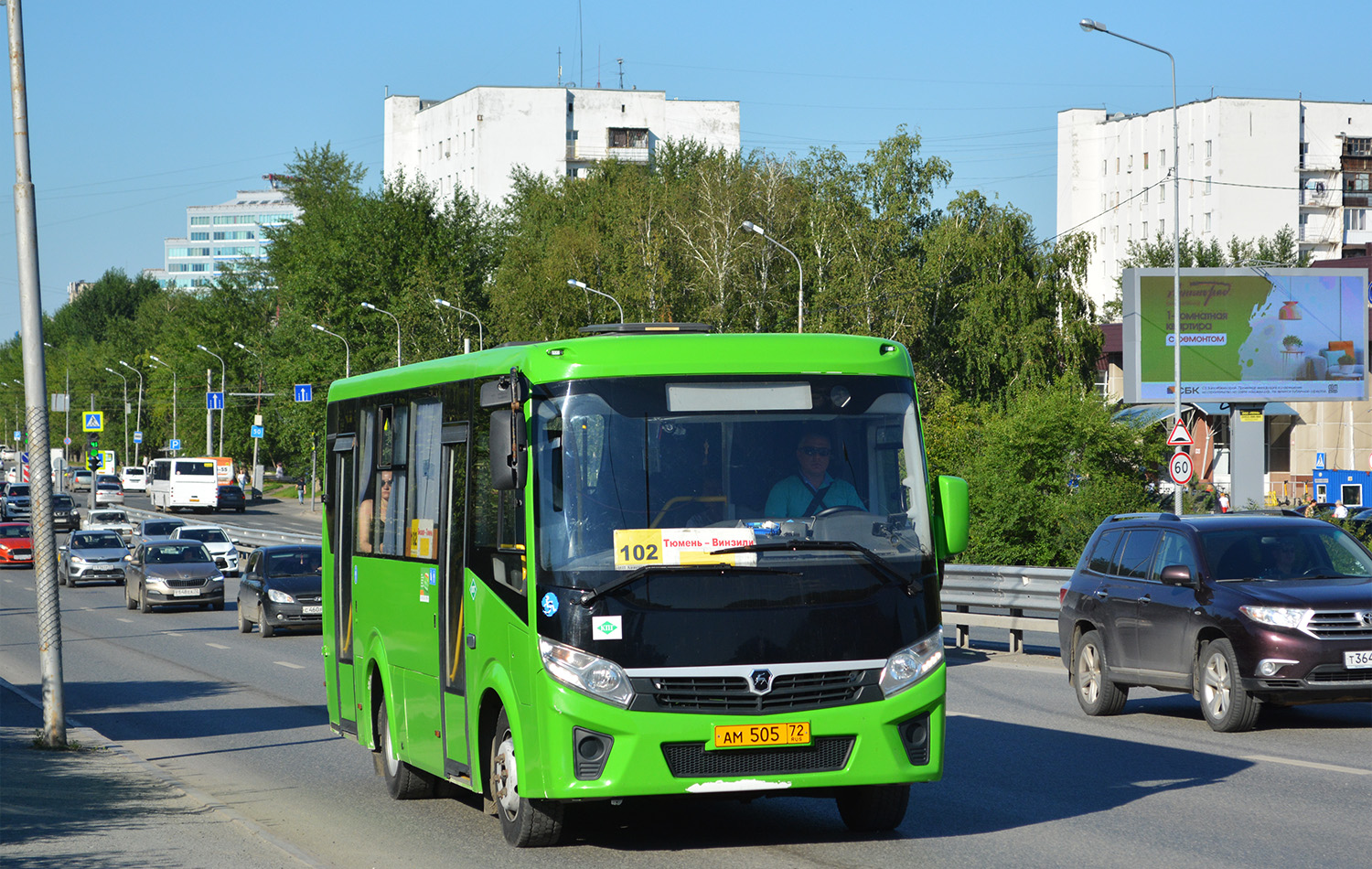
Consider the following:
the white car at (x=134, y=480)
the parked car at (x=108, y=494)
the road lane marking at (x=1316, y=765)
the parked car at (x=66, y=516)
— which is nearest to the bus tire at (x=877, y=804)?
the road lane marking at (x=1316, y=765)

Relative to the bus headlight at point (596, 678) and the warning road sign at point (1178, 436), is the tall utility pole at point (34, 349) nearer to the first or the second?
the bus headlight at point (596, 678)

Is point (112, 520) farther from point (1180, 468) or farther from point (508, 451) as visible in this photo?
point (508, 451)

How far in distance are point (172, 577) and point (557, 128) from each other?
88.7m

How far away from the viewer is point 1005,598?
2045 cm

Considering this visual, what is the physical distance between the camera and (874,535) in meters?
8.23

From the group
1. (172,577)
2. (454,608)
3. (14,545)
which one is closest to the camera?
(454,608)

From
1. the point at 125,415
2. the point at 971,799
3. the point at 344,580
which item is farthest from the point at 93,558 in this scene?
the point at 125,415

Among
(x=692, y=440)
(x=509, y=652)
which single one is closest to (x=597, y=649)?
(x=509, y=652)

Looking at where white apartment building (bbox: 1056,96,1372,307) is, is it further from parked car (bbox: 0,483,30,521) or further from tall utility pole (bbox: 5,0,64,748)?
tall utility pole (bbox: 5,0,64,748)

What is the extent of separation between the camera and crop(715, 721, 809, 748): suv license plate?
25.6 feet

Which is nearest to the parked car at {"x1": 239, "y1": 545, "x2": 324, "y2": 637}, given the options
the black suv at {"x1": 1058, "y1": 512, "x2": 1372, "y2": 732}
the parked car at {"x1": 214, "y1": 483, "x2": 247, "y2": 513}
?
the black suv at {"x1": 1058, "y1": 512, "x2": 1372, "y2": 732}

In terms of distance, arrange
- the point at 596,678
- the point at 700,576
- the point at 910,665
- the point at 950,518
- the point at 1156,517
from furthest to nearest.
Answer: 1. the point at 1156,517
2. the point at 950,518
3. the point at 910,665
4. the point at 700,576
5. the point at 596,678

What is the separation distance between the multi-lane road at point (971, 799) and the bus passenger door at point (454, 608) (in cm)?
46

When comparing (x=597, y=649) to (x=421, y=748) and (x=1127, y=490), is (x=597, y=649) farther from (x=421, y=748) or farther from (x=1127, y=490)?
(x=1127, y=490)
